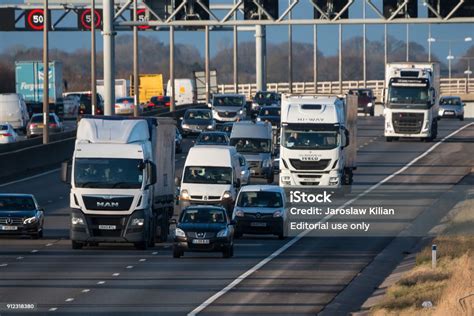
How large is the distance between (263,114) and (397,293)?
2090 inches

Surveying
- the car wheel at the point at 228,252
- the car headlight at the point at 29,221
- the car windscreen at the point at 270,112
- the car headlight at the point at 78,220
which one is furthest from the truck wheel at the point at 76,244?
the car windscreen at the point at 270,112

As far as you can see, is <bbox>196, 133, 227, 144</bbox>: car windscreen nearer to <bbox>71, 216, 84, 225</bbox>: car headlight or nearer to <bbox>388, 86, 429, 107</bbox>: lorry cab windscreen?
<bbox>388, 86, 429, 107</bbox>: lorry cab windscreen

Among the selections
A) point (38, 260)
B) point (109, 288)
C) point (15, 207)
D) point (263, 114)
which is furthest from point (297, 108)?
point (263, 114)

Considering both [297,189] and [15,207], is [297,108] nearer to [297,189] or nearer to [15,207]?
[297,189]

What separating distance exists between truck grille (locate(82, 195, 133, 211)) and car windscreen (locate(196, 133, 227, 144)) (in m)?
27.5

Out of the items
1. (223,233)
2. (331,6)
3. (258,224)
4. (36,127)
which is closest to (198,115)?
(36,127)

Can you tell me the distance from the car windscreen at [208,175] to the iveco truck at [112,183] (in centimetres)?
881

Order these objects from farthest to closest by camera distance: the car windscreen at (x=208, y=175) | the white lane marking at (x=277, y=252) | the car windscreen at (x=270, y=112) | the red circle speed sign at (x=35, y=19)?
the red circle speed sign at (x=35, y=19), the car windscreen at (x=270, y=112), the car windscreen at (x=208, y=175), the white lane marking at (x=277, y=252)

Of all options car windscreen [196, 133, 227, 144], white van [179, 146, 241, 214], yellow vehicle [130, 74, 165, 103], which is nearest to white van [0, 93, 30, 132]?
car windscreen [196, 133, 227, 144]

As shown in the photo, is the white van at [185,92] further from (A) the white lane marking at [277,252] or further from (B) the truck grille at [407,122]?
(A) the white lane marking at [277,252]

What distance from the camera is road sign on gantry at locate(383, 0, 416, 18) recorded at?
53125mm

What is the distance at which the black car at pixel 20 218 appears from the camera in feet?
135

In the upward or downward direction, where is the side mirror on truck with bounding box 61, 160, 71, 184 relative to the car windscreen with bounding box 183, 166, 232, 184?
upward

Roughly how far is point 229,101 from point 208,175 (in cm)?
4227
